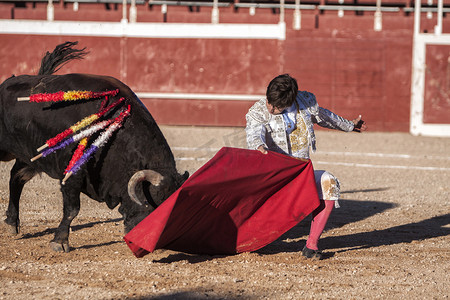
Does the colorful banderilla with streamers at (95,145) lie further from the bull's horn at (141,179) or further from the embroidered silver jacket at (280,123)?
the embroidered silver jacket at (280,123)

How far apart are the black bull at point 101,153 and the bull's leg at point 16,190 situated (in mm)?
434

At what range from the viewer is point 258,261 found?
397 cm

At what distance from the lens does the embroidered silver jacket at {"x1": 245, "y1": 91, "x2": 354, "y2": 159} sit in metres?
3.89

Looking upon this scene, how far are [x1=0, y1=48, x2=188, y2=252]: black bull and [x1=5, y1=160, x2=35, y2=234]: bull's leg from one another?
0.43 meters

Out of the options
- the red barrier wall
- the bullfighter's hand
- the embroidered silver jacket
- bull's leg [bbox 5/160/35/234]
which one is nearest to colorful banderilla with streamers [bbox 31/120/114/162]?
bull's leg [bbox 5/160/35/234]

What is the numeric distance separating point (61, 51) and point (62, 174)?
116 cm

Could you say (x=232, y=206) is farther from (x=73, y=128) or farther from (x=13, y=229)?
(x=13, y=229)

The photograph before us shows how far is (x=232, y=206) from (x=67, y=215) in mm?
997

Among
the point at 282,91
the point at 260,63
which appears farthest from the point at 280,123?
the point at 260,63

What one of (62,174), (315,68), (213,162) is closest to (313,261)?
(213,162)

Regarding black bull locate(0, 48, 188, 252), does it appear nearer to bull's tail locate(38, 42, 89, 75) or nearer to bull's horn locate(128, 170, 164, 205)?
bull's horn locate(128, 170, 164, 205)

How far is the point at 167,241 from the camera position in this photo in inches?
151

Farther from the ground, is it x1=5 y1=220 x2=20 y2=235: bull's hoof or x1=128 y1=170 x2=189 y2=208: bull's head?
x1=128 y1=170 x2=189 y2=208: bull's head

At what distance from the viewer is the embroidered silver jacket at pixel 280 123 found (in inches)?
153
